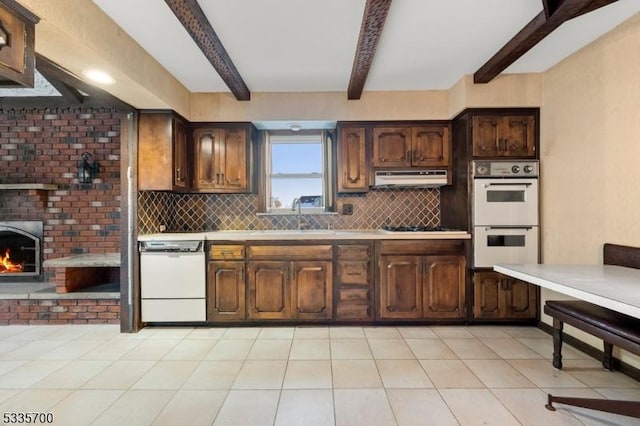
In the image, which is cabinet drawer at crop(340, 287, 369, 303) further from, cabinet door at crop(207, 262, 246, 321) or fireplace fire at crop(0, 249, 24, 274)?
fireplace fire at crop(0, 249, 24, 274)

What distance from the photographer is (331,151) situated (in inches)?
153

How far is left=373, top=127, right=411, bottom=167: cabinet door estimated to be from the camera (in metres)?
3.47

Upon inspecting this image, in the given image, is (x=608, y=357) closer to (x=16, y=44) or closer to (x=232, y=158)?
(x=232, y=158)

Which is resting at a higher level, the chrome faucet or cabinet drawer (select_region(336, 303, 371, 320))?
the chrome faucet

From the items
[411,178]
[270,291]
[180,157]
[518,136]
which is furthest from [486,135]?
[180,157]

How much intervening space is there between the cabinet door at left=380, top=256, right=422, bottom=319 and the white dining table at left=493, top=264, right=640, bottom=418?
3.45 ft

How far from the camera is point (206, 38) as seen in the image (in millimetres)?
2264

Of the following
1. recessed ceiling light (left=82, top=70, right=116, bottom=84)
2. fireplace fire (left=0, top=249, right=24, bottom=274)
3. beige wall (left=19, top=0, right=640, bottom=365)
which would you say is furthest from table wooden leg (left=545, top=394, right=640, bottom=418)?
fireplace fire (left=0, top=249, right=24, bottom=274)

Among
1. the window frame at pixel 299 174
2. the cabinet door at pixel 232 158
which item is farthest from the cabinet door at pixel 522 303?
the cabinet door at pixel 232 158

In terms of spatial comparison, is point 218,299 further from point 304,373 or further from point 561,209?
point 561,209

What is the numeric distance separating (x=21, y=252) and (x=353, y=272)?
12.6 ft

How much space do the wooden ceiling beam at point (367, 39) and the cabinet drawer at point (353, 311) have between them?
86.3 inches

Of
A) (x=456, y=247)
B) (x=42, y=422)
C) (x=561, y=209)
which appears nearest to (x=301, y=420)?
(x=42, y=422)

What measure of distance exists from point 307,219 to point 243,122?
4.34 ft
